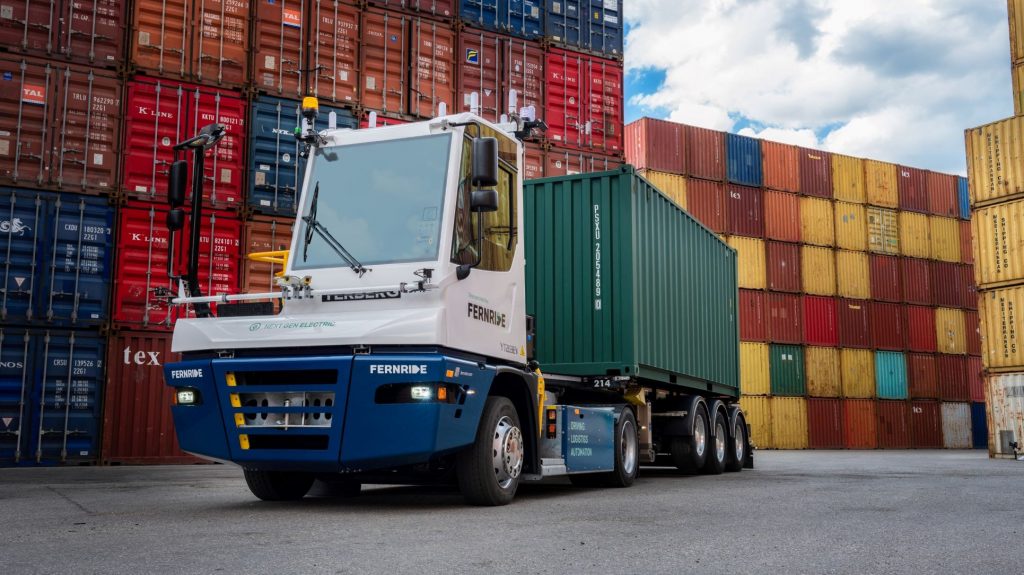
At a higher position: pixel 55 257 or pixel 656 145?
pixel 656 145

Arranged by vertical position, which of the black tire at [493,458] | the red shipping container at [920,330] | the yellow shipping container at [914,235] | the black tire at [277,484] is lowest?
the black tire at [277,484]

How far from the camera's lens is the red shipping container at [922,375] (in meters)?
34.5

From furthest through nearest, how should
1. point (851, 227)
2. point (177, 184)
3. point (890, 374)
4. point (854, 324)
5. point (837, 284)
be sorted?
point (851, 227) < point (890, 374) < point (854, 324) < point (837, 284) < point (177, 184)

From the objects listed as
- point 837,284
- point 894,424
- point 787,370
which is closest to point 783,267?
point 837,284

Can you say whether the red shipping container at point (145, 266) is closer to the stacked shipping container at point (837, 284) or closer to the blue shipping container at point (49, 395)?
the blue shipping container at point (49, 395)

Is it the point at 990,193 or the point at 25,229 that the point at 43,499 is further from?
the point at 990,193

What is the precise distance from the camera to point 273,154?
1742 centimetres

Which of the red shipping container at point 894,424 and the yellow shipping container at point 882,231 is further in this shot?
the yellow shipping container at point 882,231

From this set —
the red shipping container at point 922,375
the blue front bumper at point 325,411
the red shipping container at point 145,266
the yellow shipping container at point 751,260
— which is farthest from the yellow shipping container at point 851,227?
the blue front bumper at point 325,411

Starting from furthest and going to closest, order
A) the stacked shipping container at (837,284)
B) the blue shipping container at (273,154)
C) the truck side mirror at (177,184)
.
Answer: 1. the stacked shipping container at (837,284)
2. the blue shipping container at (273,154)
3. the truck side mirror at (177,184)

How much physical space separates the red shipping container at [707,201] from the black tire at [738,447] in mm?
16084

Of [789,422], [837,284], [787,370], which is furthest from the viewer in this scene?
[837,284]

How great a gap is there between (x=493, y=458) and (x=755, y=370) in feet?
80.6

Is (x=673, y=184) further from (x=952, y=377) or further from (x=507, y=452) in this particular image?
(x=507, y=452)
